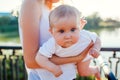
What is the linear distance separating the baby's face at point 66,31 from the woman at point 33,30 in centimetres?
10

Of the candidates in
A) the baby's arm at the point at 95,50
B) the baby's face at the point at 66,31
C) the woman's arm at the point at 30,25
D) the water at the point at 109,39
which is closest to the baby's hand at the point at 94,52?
the baby's arm at the point at 95,50

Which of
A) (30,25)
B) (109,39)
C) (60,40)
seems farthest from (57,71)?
(109,39)

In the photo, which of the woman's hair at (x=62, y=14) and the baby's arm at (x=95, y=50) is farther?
the baby's arm at (x=95, y=50)

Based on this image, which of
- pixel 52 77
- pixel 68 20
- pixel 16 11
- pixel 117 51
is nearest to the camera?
pixel 68 20

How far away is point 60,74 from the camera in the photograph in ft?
5.13

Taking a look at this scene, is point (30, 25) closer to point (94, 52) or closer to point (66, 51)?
point (66, 51)

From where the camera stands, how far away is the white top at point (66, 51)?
1524 millimetres

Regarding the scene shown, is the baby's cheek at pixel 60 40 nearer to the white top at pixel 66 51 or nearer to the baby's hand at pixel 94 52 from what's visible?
the white top at pixel 66 51

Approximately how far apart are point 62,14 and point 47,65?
0.26 metres

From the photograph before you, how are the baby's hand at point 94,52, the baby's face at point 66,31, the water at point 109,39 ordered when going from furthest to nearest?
the water at point 109,39
the baby's hand at point 94,52
the baby's face at point 66,31

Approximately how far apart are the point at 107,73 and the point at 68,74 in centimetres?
20

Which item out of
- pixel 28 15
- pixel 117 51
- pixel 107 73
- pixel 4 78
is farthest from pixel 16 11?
pixel 4 78

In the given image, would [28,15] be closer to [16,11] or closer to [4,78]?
[16,11]

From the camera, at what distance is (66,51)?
5.13ft
